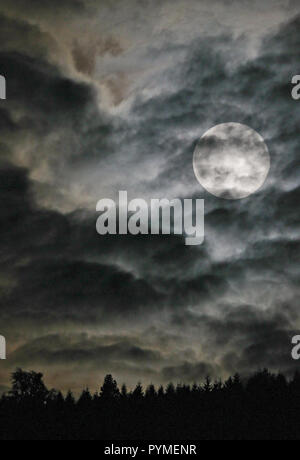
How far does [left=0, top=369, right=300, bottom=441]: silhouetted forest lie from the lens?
100 metres

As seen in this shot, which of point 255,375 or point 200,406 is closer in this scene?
point 200,406

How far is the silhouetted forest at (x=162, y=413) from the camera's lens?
100 meters

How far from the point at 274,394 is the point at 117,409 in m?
35.3

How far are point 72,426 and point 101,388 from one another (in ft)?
121

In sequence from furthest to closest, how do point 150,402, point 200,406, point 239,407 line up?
point 150,402 < point 200,406 < point 239,407

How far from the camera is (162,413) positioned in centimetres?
12031

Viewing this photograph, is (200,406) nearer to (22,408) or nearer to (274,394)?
(274,394)
